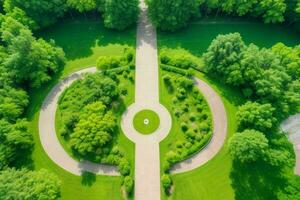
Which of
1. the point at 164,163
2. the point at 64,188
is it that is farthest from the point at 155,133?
the point at 64,188

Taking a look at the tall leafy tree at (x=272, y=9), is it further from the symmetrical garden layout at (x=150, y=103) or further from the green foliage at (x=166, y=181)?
the green foliage at (x=166, y=181)

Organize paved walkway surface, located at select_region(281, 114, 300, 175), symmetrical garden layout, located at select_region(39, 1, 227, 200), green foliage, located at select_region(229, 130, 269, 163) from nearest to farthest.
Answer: green foliage, located at select_region(229, 130, 269, 163)
symmetrical garden layout, located at select_region(39, 1, 227, 200)
paved walkway surface, located at select_region(281, 114, 300, 175)

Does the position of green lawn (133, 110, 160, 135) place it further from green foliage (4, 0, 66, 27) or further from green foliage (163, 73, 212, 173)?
A: green foliage (4, 0, 66, 27)

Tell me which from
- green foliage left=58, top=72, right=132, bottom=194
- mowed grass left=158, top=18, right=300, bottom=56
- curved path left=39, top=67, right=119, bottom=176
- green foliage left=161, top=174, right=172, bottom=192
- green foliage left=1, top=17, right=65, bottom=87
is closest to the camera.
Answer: green foliage left=161, top=174, right=172, bottom=192

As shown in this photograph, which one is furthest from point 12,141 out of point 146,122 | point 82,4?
point 82,4

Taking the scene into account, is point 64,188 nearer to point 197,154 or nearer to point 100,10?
point 197,154

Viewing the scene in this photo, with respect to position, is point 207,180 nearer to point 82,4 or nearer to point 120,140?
point 120,140

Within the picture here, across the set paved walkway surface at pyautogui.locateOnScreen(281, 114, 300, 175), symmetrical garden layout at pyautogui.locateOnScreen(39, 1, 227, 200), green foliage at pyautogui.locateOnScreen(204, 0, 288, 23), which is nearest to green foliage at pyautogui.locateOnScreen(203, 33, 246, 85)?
symmetrical garden layout at pyautogui.locateOnScreen(39, 1, 227, 200)
